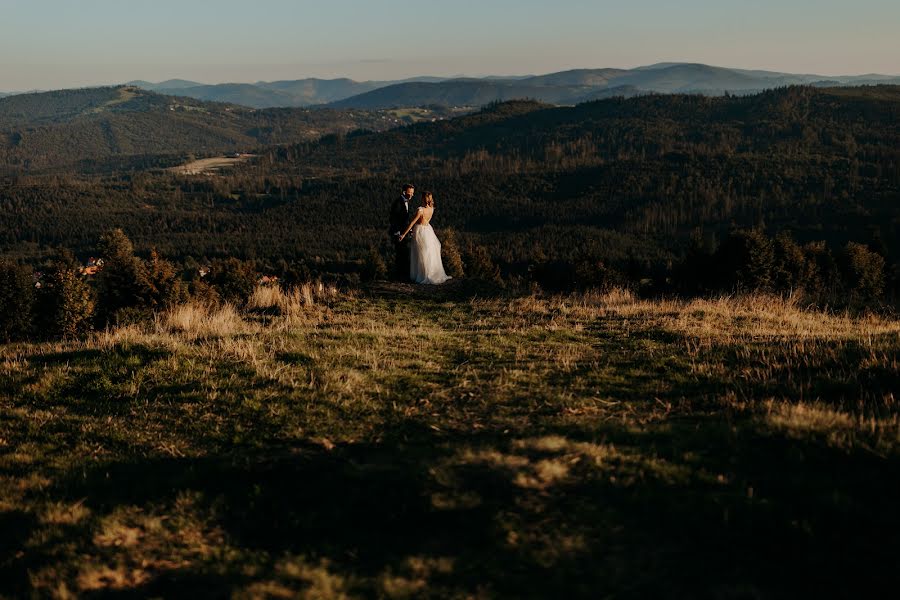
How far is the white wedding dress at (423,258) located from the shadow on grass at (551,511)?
1385 cm

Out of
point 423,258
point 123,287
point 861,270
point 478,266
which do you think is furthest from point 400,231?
point 478,266

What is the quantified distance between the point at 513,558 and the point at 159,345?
8.29 meters

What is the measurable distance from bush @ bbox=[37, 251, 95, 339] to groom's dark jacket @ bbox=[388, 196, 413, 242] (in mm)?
38571

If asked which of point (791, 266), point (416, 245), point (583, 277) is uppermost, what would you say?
point (416, 245)

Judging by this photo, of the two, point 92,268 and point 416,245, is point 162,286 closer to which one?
point 416,245

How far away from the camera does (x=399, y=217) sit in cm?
1953

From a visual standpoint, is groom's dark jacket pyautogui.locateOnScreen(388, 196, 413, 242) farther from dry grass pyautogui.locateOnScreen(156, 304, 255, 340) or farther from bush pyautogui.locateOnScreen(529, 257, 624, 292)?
bush pyautogui.locateOnScreen(529, 257, 624, 292)

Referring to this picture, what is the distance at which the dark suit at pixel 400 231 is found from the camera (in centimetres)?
1948

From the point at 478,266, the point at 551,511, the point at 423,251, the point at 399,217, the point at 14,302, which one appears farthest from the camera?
the point at 478,266

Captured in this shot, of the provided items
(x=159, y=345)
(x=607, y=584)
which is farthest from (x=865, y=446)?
(x=159, y=345)

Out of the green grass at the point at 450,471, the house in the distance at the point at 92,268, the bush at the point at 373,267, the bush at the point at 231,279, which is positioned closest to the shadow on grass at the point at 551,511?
the green grass at the point at 450,471

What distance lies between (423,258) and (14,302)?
45.4m

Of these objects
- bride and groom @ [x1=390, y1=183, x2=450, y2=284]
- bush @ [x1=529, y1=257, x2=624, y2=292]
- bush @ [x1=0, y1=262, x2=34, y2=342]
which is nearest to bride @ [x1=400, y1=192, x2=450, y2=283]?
bride and groom @ [x1=390, y1=183, x2=450, y2=284]

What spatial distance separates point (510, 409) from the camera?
787 centimetres
